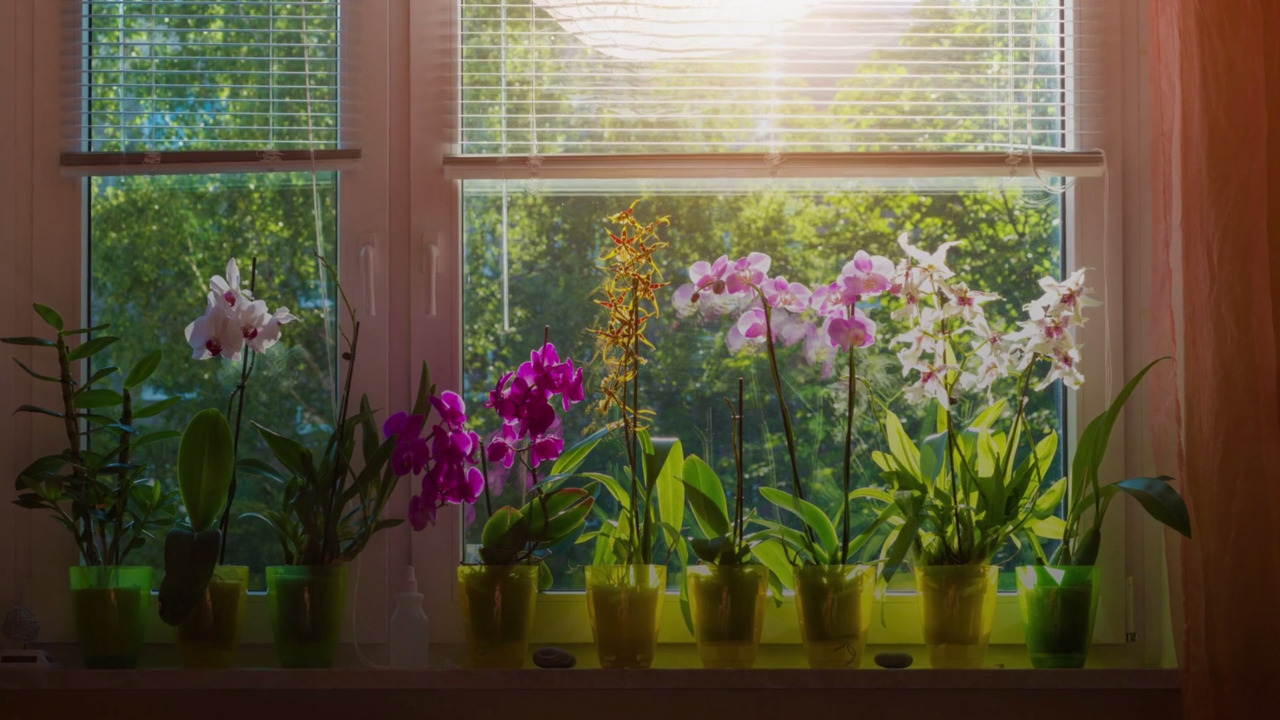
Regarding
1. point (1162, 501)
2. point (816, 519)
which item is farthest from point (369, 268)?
point (1162, 501)

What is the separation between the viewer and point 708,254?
6.40 feet

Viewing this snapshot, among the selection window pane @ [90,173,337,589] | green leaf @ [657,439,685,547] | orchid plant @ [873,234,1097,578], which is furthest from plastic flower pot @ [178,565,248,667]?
orchid plant @ [873,234,1097,578]

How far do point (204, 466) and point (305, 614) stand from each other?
0.27 meters

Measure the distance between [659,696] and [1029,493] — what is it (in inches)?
25.9

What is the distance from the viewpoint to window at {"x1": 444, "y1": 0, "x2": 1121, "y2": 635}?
193 centimetres

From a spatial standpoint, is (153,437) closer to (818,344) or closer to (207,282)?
(207,282)

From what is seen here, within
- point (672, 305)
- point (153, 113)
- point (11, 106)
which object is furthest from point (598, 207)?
point (11, 106)

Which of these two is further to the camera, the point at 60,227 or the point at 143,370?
the point at 60,227

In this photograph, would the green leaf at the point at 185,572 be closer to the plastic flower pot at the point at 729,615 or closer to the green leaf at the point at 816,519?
the plastic flower pot at the point at 729,615

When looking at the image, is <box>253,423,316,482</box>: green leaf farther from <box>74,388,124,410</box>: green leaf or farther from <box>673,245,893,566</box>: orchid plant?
<box>673,245,893,566</box>: orchid plant

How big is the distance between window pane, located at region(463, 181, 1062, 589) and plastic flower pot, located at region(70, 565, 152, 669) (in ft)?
1.97

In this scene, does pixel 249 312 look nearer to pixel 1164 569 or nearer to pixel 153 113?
pixel 153 113

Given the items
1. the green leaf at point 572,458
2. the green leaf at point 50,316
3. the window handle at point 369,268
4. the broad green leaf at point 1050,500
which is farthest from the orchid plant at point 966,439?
the green leaf at point 50,316

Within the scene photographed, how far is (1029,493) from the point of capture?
179 cm
